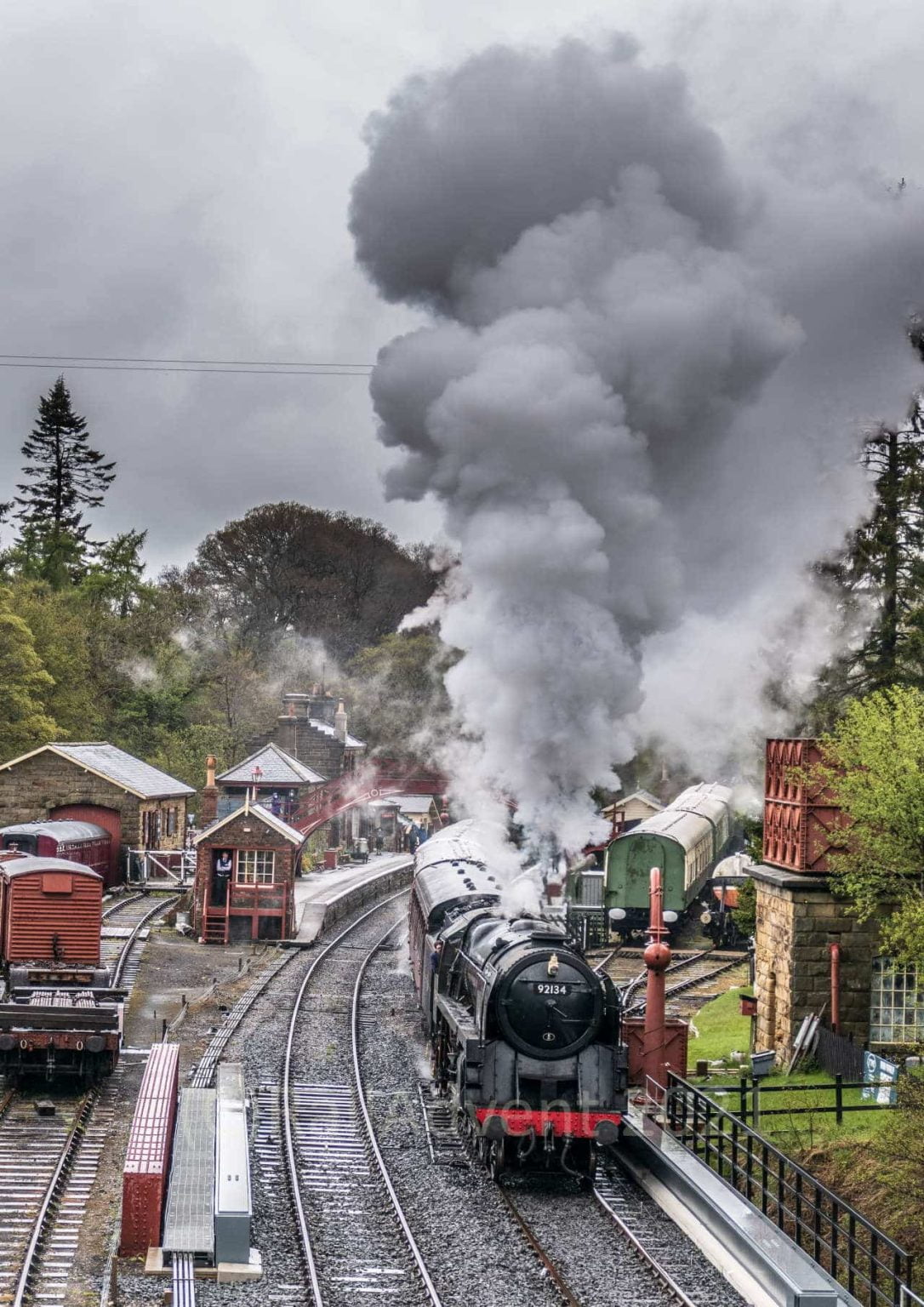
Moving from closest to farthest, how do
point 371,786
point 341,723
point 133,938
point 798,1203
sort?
point 798,1203 → point 133,938 → point 341,723 → point 371,786

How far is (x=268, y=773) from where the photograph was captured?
1845 inches

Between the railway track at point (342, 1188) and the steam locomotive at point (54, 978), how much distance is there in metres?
2.54

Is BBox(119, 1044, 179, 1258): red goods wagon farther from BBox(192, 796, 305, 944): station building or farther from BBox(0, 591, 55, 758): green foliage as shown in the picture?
BBox(0, 591, 55, 758): green foliage

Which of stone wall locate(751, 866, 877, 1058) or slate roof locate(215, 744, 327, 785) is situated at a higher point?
slate roof locate(215, 744, 327, 785)

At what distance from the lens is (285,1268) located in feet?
38.8

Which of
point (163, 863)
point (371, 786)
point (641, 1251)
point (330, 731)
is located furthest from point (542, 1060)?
point (371, 786)

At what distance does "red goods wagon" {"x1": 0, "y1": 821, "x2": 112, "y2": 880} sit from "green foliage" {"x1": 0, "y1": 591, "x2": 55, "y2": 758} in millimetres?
8575

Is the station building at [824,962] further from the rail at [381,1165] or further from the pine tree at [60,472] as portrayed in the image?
the pine tree at [60,472]

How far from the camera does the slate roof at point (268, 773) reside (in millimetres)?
46188

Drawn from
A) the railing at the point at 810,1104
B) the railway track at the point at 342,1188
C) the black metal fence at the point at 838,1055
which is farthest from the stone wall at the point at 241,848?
the railing at the point at 810,1104

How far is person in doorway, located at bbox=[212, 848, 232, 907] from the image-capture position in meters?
32.4

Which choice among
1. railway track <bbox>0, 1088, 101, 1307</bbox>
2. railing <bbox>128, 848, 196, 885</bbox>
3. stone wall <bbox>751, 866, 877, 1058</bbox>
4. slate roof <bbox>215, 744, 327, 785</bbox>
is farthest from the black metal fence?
slate roof <bbox>215, 744, 327, 785</bbox>

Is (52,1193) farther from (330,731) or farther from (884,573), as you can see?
(330,731)

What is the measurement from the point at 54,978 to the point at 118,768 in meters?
22.1
